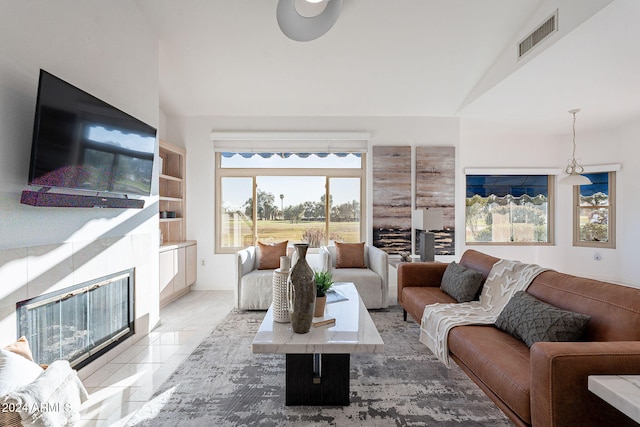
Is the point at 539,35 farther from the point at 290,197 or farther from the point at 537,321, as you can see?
the point at 290,197

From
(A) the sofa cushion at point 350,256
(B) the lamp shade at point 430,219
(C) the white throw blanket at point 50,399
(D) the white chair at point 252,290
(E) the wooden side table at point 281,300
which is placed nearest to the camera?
(C) the white throw blanket at point 50,399

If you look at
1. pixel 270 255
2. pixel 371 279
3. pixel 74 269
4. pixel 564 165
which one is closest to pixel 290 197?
pixel 270 255

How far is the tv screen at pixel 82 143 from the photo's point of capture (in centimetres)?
188

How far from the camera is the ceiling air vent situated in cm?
299

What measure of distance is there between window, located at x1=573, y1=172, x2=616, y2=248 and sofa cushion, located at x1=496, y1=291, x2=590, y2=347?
15.7 feet

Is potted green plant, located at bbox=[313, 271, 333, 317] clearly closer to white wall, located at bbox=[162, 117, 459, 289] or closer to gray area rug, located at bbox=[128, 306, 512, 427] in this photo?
gray area rug, located at bbox=[128, 306, 512, 427]

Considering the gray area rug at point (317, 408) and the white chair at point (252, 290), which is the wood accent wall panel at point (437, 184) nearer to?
the white chair at point (252, 290)

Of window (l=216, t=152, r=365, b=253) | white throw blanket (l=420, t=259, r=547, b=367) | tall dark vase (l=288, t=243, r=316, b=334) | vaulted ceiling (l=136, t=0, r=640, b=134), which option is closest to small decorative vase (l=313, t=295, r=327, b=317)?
tall dark vase (l=288, t=243, r=316, b=334)

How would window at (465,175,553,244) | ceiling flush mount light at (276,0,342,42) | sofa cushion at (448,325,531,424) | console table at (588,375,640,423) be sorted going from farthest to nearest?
1. window at (465,175,553,244)
2. ceiling flush mount light at (276,0,342,42)
3. sofa cushion at (448,325,531,424)
4. console table at (588,375,640,423)

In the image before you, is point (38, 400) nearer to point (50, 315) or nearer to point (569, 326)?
point (50, 315)

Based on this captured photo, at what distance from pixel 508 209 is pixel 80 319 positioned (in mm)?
6448

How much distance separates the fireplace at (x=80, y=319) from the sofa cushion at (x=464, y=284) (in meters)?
2.94

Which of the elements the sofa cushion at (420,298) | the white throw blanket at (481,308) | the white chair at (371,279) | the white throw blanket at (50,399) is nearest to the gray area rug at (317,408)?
the white throw blanket at (481,308)

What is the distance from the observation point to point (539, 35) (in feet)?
10.4
